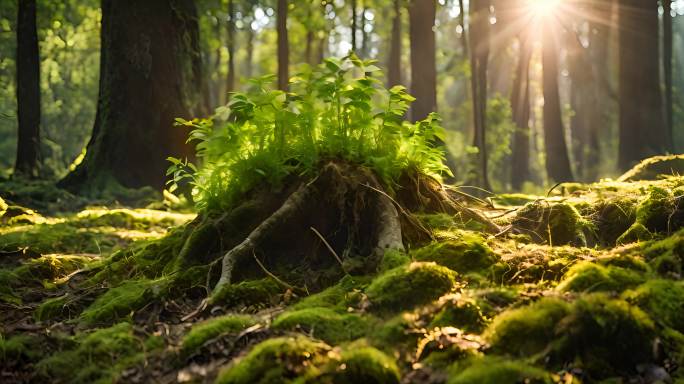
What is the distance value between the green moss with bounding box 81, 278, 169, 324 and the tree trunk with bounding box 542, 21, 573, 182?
15.1 metres

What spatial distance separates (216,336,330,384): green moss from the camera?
270 centimetres

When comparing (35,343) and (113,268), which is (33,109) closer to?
(113,268)

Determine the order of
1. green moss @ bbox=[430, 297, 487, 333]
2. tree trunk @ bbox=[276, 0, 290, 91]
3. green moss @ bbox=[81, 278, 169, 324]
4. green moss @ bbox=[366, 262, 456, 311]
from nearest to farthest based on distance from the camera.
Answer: green moss @ bbox=[430, 297, 487, 333] → green moss @ bbox=[366, 262, 456, 311] → green moss @ bbox=[81, 278, 169, 324] → tree trunk @ bbox=[276, 0, 290, 91]

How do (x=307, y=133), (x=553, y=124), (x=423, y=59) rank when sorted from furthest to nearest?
(x=553, y=124) → (x=423, y=59) → (x=307, y=133)

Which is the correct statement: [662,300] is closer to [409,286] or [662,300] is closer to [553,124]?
[409,286]

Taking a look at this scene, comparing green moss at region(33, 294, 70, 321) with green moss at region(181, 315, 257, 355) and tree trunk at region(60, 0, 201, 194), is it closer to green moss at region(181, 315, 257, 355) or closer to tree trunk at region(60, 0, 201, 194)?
green moss at region(181, 315, 257, 355)

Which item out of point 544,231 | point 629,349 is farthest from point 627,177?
point 629,349

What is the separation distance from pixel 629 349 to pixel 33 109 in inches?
548

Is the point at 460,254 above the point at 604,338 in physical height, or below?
above

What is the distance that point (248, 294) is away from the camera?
403 centimetres

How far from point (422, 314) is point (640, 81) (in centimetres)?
1267

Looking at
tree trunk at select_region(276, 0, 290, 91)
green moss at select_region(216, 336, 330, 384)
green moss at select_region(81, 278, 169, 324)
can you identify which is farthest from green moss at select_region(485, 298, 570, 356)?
tree trunk at select_region(276, 0, 290, 91)

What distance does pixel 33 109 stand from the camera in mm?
13367

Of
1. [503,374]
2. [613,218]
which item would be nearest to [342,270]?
[503,374]
